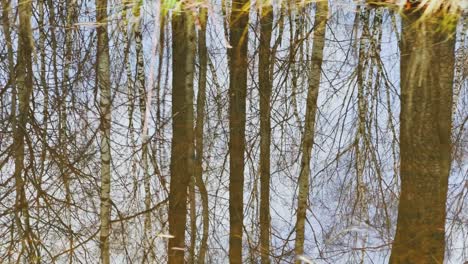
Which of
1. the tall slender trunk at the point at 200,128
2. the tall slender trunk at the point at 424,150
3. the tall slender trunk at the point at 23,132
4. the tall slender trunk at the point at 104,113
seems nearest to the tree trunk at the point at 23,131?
the tall slender trunk at the point at 23,132

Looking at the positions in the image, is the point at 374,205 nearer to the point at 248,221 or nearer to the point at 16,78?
the point at 248,221

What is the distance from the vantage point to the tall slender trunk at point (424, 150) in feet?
7.41

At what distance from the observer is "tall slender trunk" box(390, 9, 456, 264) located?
2260mm

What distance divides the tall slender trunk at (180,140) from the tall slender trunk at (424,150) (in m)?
1.51

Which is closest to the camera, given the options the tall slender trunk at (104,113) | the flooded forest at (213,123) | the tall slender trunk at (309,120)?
the flooded forest at (213,123)

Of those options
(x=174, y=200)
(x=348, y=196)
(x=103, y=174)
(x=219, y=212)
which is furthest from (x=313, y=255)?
(x=103, y=174)

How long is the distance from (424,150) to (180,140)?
172 cm

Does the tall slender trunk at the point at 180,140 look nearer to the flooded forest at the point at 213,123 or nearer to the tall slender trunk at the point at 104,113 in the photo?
the flooded forest at the point at 213,123

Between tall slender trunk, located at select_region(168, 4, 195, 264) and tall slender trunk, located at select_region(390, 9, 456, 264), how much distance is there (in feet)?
4.96

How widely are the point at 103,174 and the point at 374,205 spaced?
285cm

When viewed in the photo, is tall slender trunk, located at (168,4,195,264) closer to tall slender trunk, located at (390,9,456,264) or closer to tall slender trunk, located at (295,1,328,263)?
tall slender trunk, located at (295,1,328,263)

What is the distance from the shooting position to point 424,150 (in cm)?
231

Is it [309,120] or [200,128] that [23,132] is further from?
[309,120]

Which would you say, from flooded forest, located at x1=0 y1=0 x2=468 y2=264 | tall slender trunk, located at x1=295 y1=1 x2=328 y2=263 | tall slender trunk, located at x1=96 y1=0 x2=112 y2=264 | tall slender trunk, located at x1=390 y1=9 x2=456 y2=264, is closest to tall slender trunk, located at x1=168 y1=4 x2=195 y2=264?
flooded forest, located at x1=0 y1=0 x2=468 y2=264
